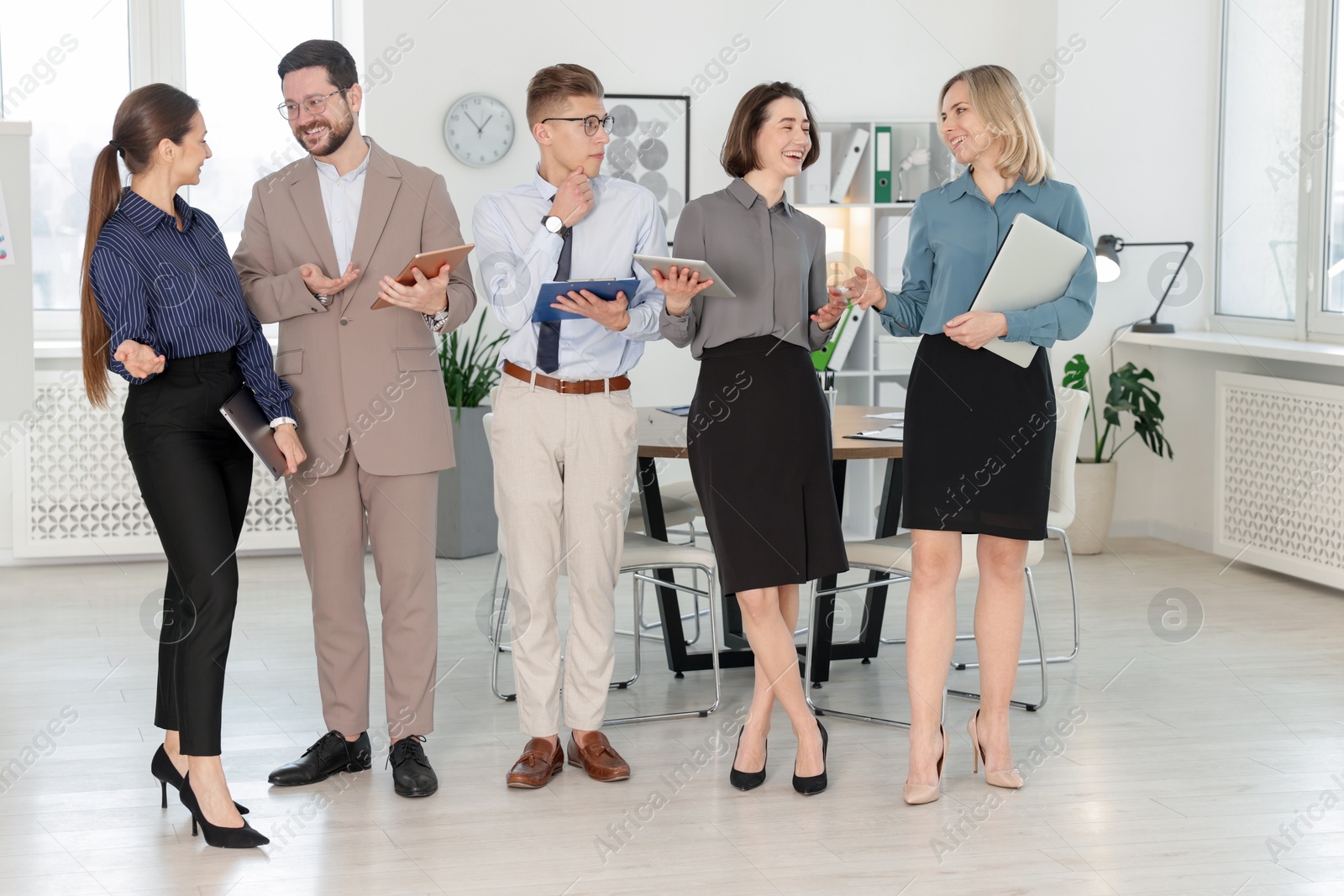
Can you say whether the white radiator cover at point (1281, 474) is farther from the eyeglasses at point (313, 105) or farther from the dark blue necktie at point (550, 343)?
the eyeglasses at point (313, 105)

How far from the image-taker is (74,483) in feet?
18.0

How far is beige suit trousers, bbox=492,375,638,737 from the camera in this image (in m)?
2.84

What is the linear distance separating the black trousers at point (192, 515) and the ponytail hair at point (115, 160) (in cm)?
11

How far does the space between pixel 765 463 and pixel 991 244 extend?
0.67 m

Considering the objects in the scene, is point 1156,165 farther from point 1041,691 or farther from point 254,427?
point 254,427

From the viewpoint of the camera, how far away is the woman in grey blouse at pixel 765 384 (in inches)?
109

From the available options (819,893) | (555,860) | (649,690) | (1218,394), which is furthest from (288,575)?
(1218,394)

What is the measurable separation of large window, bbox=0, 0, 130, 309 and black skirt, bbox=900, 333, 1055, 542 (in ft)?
13.9

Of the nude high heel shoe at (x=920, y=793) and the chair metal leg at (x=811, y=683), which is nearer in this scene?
the nude high heel shoe at (x=920, y=793)

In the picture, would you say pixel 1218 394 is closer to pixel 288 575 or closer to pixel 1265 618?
pixel 1265 618

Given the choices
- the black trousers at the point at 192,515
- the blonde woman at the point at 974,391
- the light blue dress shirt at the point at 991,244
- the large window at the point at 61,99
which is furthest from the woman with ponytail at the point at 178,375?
the large window at the point at 61,99

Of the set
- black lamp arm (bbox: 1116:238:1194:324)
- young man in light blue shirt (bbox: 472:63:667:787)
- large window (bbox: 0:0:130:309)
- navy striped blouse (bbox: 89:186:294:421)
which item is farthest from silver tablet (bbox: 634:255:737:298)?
large window (bbox: 0:0:130:309)

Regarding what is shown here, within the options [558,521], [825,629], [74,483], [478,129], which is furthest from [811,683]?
[74,483]

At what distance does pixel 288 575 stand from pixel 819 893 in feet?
11.6
